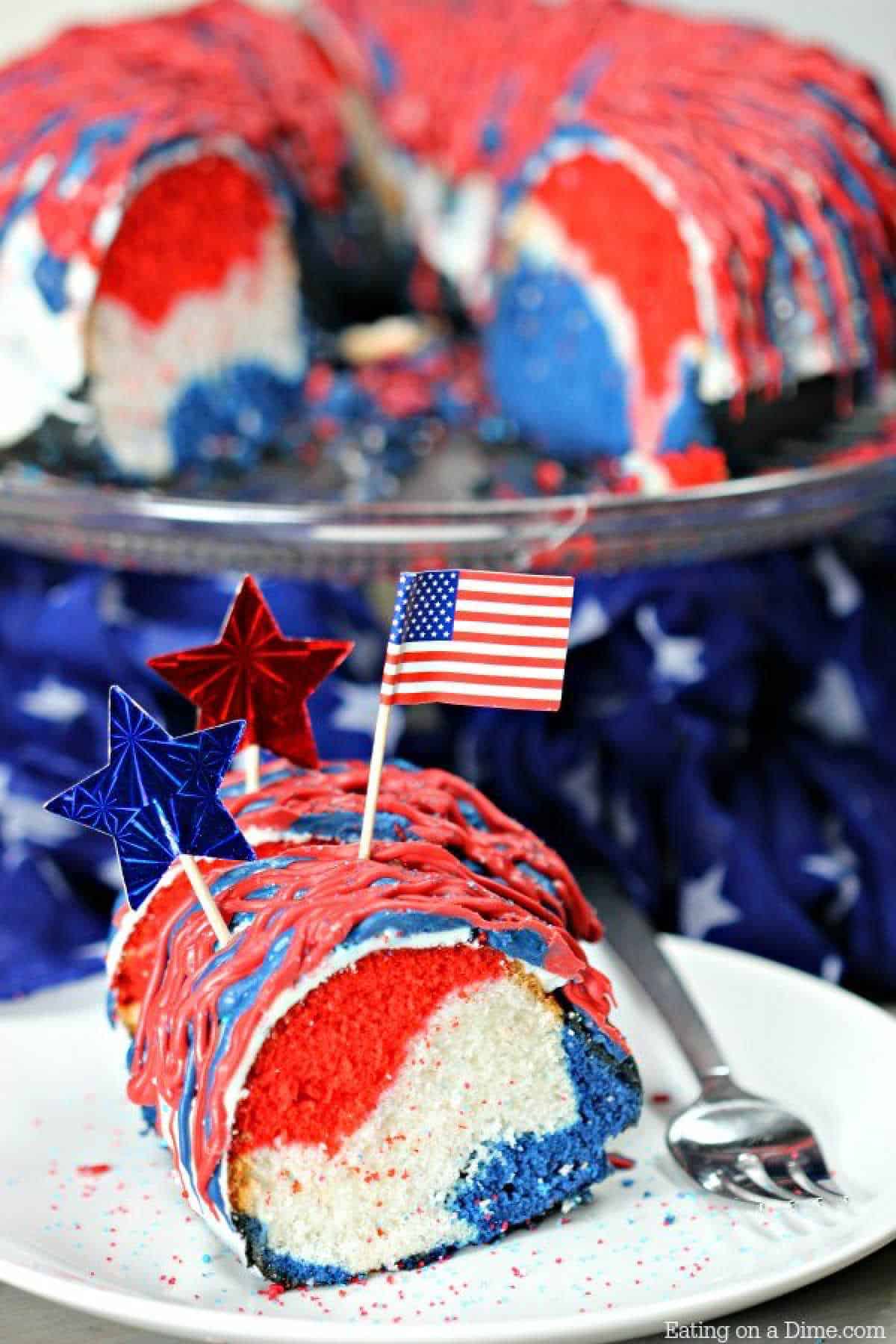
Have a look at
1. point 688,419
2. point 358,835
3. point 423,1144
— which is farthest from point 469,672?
point 688,419

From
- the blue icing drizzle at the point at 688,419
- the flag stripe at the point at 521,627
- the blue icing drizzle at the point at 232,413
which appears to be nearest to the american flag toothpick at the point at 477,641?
the flag stripe at the point at 521,627

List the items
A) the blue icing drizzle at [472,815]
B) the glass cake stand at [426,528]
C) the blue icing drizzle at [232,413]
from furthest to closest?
1. the blue icing drizzle at [232,413]
2. the glass cake stand at [426,528]
3. the blue icing drizzle at [472,815]

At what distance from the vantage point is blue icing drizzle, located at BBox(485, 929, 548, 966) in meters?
0.99

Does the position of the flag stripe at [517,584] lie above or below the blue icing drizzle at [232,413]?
above

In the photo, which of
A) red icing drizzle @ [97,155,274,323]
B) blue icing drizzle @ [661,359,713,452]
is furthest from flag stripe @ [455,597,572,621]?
red icing drizzle @ [97,155,274,323]

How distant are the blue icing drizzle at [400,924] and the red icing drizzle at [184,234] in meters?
0.99

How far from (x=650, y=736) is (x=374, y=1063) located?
69 cm

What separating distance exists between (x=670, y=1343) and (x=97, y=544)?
0.84 m

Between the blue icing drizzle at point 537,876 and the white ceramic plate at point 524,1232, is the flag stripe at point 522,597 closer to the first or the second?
the blue icing drizzle at point 537,876

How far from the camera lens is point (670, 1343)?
3.10ft

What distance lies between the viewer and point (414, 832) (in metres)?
A: 1.07

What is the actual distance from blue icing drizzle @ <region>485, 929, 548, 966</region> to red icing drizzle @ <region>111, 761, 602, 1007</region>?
0.16ft

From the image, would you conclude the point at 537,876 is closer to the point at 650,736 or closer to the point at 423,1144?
the point at 423,1144

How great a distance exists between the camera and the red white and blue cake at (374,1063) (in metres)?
0.96
